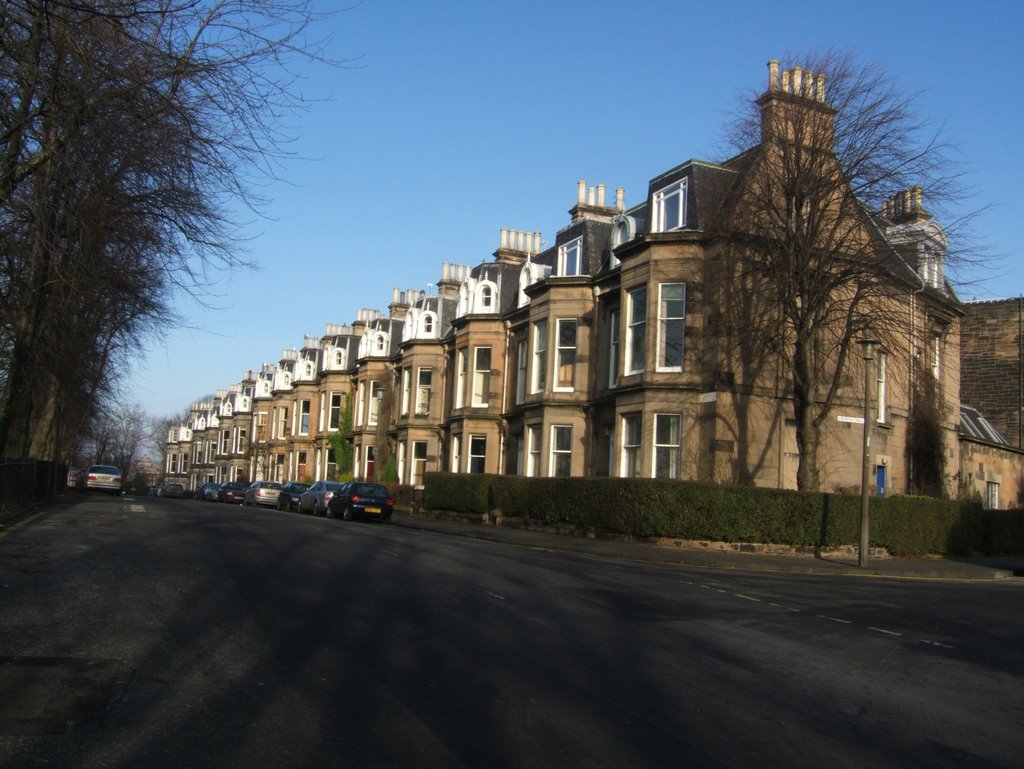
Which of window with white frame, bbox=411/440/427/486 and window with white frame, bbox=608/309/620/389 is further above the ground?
window with white frame, bbox=608/309/620/389

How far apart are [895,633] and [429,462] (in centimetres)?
3564

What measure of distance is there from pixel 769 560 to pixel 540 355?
49.0ft

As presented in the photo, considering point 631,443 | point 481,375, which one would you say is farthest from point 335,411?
point 631,443

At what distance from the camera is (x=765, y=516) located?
81.3 feet

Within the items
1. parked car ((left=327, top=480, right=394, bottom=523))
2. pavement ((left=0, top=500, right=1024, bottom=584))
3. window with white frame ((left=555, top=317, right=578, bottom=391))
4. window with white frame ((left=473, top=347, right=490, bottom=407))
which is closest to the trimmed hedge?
pavement ((left=0, top=500, right=1024, bottom=584))

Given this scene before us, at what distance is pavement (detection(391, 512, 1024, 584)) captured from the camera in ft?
72.8

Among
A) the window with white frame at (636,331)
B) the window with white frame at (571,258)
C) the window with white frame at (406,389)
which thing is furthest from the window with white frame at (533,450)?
the window with white frame at (406,389)

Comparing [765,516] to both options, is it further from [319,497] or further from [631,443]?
[319,497]

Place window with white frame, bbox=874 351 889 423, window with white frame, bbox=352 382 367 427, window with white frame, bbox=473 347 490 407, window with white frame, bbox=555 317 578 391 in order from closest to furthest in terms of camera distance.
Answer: window with white frame, bbox=874 351 889 423
window with white frame, bbox=555 317 578 391
window with white frame, bbox=473 347 490 407
window with white frame, bbox=352 382 367 427

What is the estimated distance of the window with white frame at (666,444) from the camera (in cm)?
2817

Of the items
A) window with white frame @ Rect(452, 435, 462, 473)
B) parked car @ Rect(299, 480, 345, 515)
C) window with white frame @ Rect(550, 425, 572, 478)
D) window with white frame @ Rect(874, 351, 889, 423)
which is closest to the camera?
window with white frame @ Rect(874, 351, 889, 423)

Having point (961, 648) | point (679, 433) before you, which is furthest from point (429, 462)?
point (961, 648)

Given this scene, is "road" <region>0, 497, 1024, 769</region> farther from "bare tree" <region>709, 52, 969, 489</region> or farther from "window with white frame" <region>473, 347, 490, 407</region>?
"window with white frame" <region>473, 347, 490, 407</region>

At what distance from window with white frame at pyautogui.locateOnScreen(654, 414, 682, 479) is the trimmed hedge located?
211 centimetres
